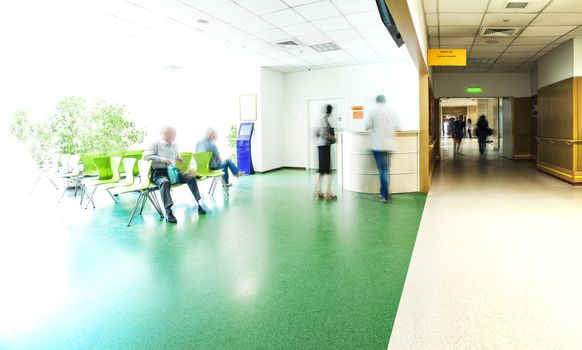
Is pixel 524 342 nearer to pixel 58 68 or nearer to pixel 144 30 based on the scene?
pixel 144 30

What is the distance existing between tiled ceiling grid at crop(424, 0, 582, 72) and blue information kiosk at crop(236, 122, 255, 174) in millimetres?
5420

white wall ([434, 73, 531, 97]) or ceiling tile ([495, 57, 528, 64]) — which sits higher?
ceiling tile ([495, 57, 528, 64])

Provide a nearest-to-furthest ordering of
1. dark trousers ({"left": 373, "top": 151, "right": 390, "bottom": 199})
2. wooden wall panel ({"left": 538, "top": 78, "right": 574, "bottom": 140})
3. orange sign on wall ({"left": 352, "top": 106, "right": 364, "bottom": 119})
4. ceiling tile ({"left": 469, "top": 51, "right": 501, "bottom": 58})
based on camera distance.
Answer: dark trousers ({"left": 373, "top": 151, "right": 390, "bottom": 199}) → wooden wall panel ({"left": 538, "top": 78, "right": 574, "bottom": 140}) → ceiling tile ({"left": 469, "top": 51, "right": 501, "bottom": 58}) → orange sign on wall ({"left": 352, "top": 106, "right": 364, "bottom": 119})

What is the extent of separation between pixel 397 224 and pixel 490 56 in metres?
8.26

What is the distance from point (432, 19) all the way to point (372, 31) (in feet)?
3.70

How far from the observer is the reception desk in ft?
23.4

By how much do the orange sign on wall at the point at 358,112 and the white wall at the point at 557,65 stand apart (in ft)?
15.8

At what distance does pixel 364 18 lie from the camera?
21.6 feet

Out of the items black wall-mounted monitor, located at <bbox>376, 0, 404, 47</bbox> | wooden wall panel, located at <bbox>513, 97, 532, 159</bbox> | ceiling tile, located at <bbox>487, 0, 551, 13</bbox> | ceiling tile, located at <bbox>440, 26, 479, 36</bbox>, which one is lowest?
wooden wall panel, located at <bbox>513, 97, 532, 159</bbox>

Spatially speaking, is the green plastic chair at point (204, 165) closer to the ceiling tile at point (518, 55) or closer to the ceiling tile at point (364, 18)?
the ceiling tile at point (364, 18)

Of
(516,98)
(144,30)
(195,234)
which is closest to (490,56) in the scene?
(516,98)

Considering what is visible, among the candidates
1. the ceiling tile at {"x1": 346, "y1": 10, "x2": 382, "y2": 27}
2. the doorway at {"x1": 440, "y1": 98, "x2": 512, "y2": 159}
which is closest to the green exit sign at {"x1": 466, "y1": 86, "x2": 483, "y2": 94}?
the doorway at {"x1": 440, "y1": 98, "x2": 512, "y2": 159}

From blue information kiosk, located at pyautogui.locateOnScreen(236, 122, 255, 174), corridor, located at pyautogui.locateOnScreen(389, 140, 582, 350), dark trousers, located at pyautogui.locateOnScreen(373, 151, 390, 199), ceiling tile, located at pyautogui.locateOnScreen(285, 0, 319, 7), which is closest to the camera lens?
corridor, located at pyautogui.locateOnScreen(389, 140, 582, 350)

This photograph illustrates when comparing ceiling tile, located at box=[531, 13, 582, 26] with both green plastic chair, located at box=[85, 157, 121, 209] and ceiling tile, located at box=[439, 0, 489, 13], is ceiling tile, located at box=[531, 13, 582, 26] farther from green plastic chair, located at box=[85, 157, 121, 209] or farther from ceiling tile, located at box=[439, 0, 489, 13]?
green plastic chair, located at box=[85, 157, 121, 209]
